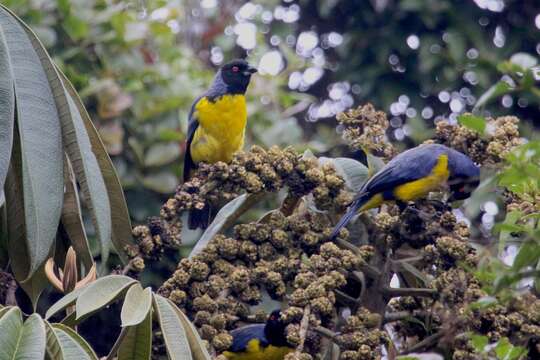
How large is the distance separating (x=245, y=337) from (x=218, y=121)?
5.43 ft

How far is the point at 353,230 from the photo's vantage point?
2830 millimetres

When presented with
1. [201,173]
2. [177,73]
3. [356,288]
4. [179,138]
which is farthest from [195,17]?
[356,288]

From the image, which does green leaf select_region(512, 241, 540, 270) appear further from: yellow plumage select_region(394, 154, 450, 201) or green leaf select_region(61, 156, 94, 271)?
yellow plumage select_region(394, 154, 450, 201)

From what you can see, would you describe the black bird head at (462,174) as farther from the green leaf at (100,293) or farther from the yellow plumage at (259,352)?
the green leaf at (100,293)

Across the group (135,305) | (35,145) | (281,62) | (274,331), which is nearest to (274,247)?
(135,305)

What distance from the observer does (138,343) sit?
2.19 m

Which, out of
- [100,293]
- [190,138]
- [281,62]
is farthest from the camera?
[281,62]

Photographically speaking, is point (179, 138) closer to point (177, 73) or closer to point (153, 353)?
point (177, 73)

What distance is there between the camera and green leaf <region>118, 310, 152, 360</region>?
7.14 feet

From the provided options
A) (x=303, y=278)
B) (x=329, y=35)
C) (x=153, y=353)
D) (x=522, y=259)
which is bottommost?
(x=329, y=35)

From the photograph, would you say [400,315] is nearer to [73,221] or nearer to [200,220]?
[73,221]

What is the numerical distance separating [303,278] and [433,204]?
2.40 feet

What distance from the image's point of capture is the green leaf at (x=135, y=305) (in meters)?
2.07

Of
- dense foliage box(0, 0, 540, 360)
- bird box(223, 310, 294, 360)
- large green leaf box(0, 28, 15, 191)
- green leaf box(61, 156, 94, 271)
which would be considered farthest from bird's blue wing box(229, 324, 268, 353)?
large green leaf box(0, 28, 15, 191)
